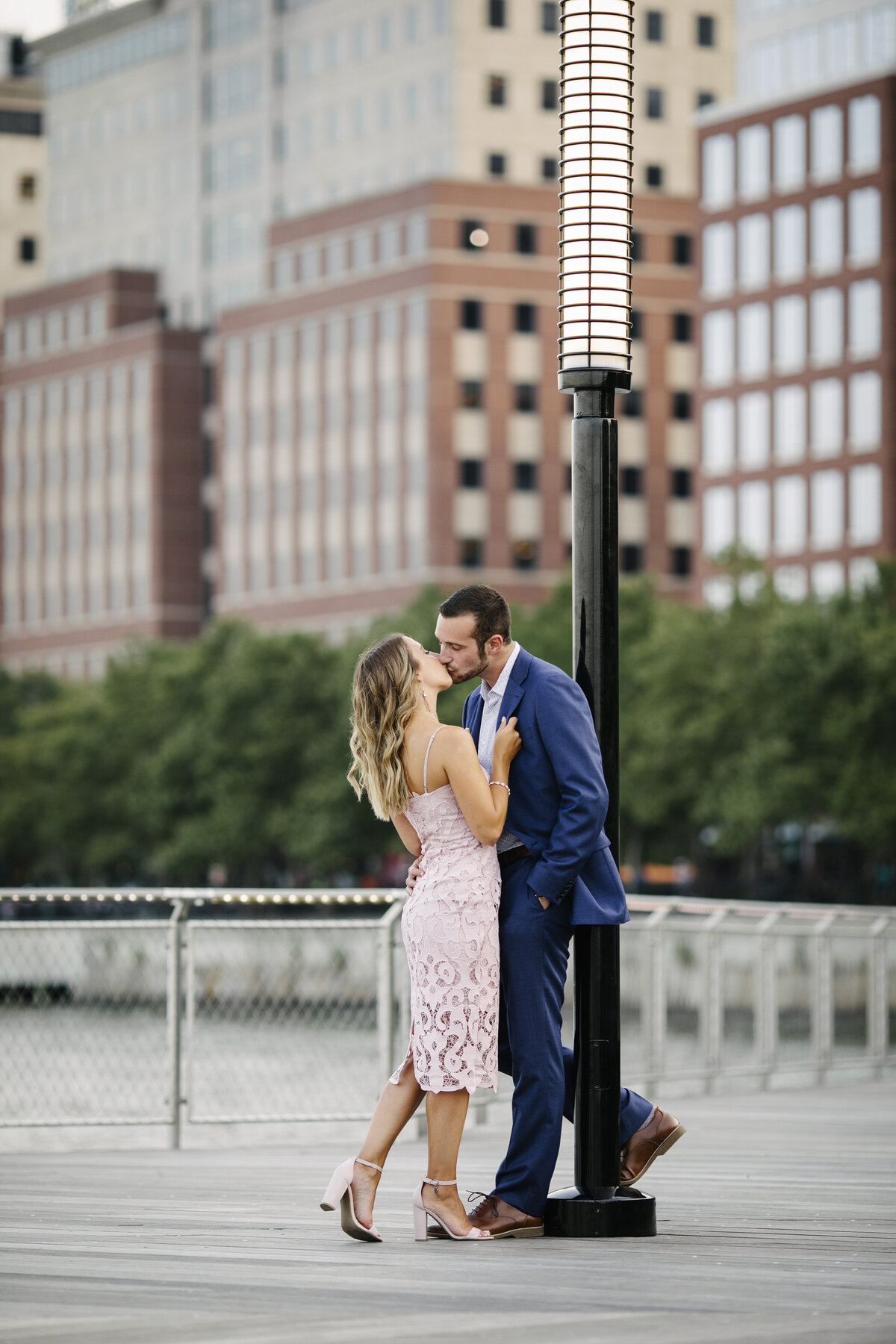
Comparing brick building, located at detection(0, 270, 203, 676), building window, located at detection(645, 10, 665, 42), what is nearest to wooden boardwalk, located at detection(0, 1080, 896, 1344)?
building window, located at detection(645, 10, 665, 42)

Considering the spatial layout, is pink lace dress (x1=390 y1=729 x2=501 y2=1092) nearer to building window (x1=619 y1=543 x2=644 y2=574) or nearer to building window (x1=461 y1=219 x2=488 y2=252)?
building window (x1=619 y1=543 x2=644 y2=574)

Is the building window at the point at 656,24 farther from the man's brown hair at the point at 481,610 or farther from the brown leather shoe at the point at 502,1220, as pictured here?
the brown leather shoe at the point at 502,1220

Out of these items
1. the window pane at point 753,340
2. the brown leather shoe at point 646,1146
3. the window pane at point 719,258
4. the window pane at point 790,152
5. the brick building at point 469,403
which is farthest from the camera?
the brick building at point 469,403

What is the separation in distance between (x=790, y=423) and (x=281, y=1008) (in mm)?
68010

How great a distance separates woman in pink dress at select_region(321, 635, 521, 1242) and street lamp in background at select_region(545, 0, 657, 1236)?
31 cm

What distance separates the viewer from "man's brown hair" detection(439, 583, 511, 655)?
7.13m

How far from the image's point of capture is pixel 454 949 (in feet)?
23.4

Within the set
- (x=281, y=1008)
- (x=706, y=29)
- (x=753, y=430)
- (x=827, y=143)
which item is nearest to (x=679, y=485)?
(x=753, y=430)

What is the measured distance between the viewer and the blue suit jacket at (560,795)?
7.04 m

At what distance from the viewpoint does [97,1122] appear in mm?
11305

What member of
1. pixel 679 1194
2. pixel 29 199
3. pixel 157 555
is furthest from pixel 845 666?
pixel 29 199

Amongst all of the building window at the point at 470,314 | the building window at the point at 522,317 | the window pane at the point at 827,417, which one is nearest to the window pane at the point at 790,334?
the window pane at the point at 827,417

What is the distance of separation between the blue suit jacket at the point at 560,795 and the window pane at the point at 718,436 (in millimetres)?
73999

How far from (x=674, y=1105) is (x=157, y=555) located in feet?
309
